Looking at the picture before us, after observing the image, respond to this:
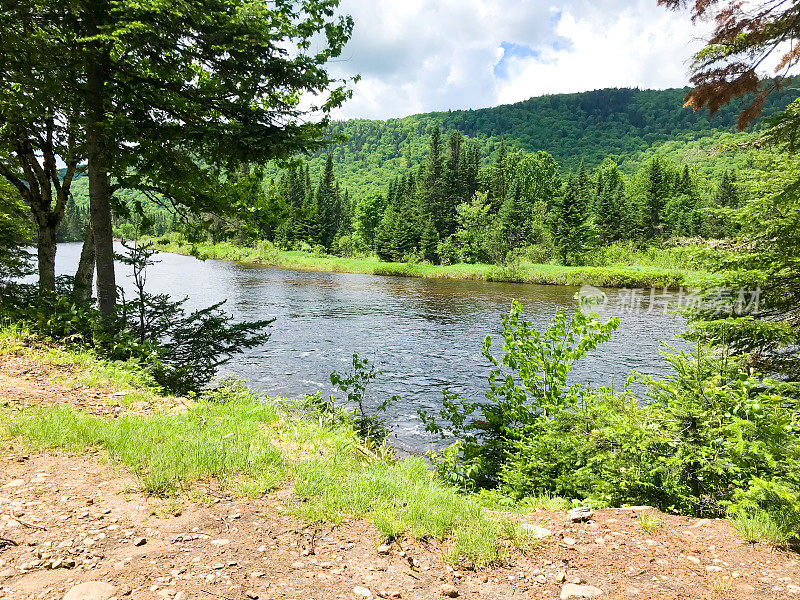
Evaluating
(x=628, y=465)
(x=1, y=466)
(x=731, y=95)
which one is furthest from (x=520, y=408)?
(x=1, y=466)

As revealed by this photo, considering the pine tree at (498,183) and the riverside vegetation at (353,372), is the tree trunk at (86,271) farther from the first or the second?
the pine tree at (498,183)

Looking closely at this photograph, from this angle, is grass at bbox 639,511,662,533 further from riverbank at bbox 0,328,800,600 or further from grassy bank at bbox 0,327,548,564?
grassy bank at bbox 0,327,548,564

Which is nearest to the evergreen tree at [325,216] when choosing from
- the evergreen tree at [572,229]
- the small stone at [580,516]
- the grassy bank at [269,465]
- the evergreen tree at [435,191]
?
the evergreen tree at [435,191]

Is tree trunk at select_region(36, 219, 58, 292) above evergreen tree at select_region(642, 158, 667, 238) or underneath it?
underneath

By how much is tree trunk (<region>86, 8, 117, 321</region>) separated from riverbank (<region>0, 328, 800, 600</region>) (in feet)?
14.3

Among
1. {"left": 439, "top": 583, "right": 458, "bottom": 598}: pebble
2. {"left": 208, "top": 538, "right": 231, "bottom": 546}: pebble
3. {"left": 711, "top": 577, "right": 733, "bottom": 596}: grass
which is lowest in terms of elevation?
{"left": 439, "top": 583, "right": 458, "bottom": 598}: pebble

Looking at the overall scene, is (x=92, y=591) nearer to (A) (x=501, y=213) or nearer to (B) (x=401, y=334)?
(B) (x=401, y=334)

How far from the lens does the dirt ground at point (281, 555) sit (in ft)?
9.30

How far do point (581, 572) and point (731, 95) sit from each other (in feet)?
15.0

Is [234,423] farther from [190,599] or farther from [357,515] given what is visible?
[190,599]

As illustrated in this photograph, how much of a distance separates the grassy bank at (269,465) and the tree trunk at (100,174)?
3368 mm

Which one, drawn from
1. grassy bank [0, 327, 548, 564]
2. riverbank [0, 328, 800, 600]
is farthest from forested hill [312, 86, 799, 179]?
riverbank [0, 328, 800, 600]

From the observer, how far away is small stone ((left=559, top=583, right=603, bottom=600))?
9.84 feet

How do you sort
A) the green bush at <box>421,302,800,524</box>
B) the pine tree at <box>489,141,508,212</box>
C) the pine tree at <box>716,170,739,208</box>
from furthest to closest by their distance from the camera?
the pine tree at <box>489,141,508,212</box>, the pine tree at <box>716,170,739,208</box>, the green bush at <box>421,302,800,524</box>
